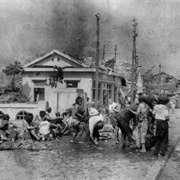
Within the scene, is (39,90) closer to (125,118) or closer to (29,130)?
(29,130)

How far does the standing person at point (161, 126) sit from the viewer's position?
780 cm

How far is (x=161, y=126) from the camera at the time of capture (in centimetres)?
782

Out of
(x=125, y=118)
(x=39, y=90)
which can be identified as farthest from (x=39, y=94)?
(x=125, y=118)

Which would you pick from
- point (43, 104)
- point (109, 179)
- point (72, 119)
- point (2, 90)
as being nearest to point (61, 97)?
point (43, 104)

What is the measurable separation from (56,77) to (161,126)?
1628 cm

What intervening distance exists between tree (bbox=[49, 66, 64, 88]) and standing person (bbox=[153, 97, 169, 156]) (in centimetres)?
1585

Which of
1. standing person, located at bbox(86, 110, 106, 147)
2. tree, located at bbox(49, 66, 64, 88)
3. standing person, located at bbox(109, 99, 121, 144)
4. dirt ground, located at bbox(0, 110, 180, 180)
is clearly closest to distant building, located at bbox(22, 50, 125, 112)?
tree, located at bbox(49, 66, 64, 88)

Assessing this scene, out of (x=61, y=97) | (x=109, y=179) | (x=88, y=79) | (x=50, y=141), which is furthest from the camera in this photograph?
(x=88, y=79)

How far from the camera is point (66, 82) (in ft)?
77.7

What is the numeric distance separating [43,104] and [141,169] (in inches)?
488

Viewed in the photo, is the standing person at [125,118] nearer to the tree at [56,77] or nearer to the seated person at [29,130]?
the seated person at [29,130]

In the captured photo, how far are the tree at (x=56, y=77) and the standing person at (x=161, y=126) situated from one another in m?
15.9

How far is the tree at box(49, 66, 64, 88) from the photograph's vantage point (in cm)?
2323

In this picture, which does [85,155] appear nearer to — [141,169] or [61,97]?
[141,169]
